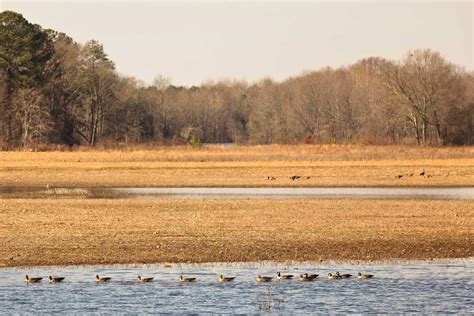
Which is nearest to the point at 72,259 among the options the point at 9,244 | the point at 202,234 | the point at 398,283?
the point at 9,244

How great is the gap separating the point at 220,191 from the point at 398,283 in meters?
24.9

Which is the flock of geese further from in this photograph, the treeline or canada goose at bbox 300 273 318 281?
the treeline

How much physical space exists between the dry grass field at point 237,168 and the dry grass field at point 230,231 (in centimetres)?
1343

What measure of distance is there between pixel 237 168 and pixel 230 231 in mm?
31549

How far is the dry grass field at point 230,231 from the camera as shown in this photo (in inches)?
853

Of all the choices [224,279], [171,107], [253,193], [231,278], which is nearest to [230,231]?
[231,278]

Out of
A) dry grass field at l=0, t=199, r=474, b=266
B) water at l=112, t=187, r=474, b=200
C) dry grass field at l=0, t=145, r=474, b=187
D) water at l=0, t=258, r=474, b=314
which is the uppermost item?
dry grass field at l=0, t=145, r=474, b=187

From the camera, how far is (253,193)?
4116 centimetres

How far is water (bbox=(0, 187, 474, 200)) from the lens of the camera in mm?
38469

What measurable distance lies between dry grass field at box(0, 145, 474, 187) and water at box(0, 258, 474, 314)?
26641 mm

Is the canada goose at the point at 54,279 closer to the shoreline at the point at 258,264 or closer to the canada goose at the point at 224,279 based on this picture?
the shoreline at the point at 258,264

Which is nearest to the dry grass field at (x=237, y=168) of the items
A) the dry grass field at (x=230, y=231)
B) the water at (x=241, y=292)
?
the dry grass field at (x=230, y=231)

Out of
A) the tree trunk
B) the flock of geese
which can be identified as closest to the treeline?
the tree trunk

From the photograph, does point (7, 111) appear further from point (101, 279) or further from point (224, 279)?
point (224, 279)
